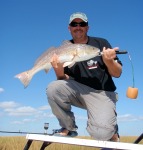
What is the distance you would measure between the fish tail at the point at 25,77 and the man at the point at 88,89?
44 cm

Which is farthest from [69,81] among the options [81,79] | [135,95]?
[135,95]

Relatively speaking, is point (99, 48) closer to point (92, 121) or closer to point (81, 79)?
point (81, 79)

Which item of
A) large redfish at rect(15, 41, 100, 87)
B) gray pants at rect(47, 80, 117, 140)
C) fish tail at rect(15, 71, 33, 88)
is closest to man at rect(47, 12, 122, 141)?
gray pants at rect(47, 80, 117, 140)

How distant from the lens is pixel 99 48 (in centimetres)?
742

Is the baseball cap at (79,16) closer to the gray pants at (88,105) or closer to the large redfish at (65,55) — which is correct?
the large redfish at (65,55)

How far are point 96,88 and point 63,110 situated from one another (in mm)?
879

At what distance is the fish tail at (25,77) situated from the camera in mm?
6934

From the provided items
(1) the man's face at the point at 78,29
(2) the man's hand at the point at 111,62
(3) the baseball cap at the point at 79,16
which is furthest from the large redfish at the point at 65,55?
(3) the baseball cap at the point at 79,16

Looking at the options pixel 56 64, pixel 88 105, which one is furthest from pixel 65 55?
pixel 88 105

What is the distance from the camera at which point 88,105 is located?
7160 mm

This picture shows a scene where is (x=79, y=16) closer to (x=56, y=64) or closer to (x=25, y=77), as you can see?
(x=56, y=64)

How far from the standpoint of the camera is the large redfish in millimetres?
6837

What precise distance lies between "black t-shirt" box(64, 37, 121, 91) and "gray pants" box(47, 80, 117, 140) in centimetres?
12

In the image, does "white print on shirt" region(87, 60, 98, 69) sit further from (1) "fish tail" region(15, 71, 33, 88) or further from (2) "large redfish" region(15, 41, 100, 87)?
(1) "fish tail" region(15, 71, 33, 88)
